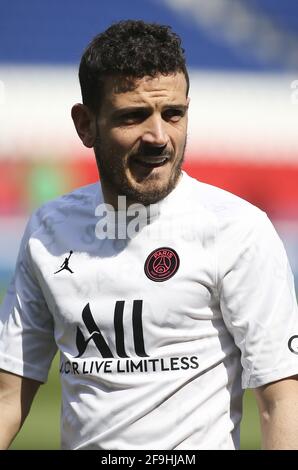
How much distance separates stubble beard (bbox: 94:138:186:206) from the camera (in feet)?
5.77

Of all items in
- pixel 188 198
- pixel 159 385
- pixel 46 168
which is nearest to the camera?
pixel 159 385

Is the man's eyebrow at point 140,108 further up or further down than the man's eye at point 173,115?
further up

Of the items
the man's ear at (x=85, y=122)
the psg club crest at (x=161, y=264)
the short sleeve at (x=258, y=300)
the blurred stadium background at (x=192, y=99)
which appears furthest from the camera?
the blurred stadium background at (x=192, y=99)

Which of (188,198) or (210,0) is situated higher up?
(210,0)

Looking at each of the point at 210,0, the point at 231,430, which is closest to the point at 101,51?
the point at 231,430

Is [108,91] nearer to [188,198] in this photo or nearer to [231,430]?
[188,198]

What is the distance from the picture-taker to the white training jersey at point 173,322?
1.66 m

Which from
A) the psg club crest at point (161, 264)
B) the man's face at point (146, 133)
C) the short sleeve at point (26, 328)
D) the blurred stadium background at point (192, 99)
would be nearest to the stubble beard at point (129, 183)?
the man's face at point (146, 133)

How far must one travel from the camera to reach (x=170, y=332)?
1705mm

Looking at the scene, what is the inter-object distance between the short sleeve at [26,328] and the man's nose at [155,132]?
37 cm

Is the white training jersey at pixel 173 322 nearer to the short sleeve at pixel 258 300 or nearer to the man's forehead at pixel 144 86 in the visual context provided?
the short sleeve at pixel 258 300

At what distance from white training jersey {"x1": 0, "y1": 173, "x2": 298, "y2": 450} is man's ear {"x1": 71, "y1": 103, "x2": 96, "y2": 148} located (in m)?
0.19

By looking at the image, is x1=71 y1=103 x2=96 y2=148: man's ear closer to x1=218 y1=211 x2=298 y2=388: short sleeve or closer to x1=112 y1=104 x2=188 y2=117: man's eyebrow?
x1=112 y1=104 x2=188 y2=117: man's eyebrow

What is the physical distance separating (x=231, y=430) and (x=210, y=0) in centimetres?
401
